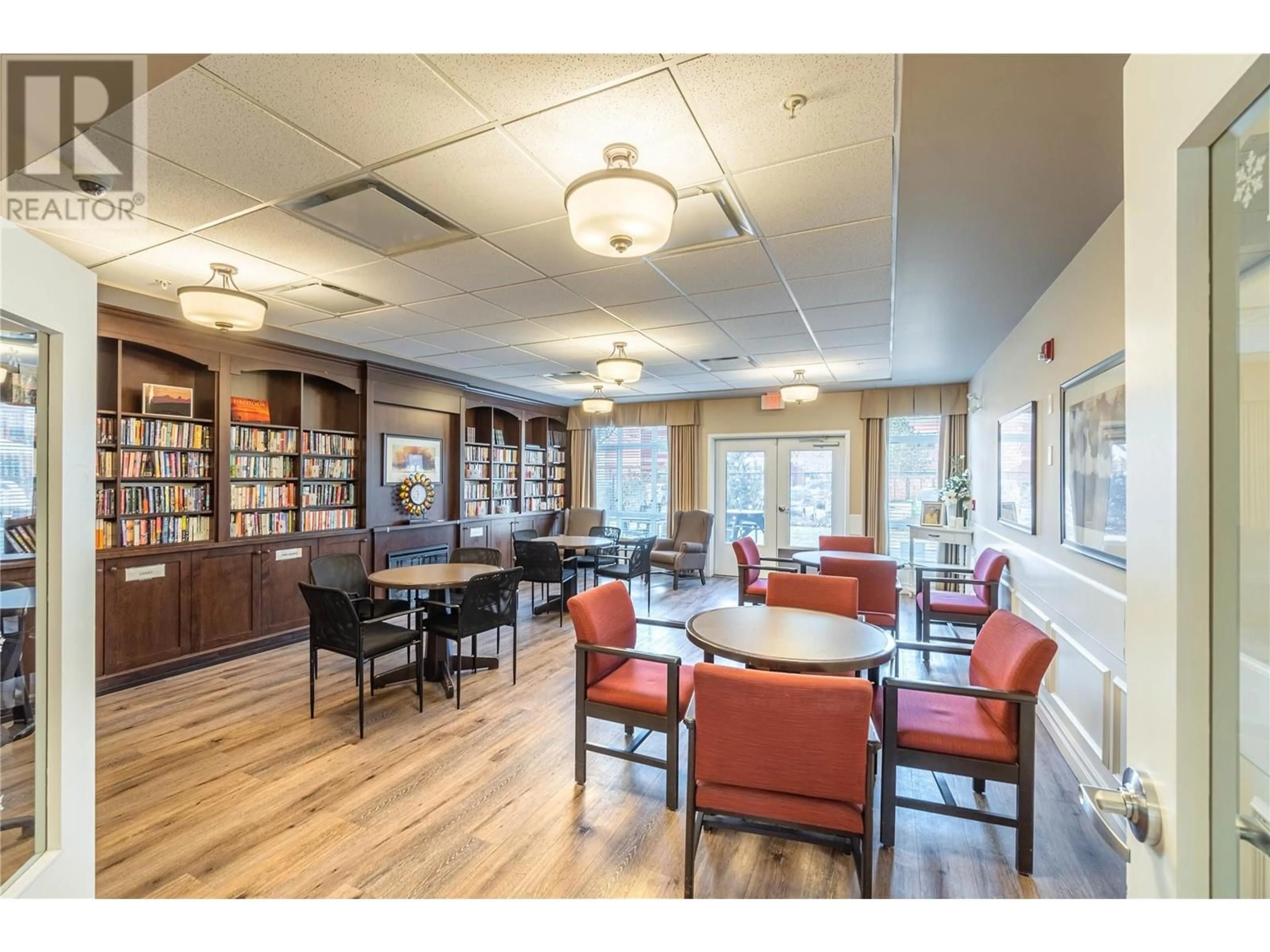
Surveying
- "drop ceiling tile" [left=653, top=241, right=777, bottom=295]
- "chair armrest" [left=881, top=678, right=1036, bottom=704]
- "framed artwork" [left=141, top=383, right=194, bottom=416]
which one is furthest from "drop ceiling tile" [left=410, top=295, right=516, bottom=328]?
"chair armrest" [left=881, top=678, right=1036, bottom=704]

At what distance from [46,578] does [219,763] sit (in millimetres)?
2318

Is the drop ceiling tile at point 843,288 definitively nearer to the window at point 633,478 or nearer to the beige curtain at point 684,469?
the beige curtain at point 684,469

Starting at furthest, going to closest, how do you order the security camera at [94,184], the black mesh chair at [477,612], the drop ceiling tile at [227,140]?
1. the black mesh chair at [477,612]
2. the security camera at [94,184]
3. the drop ceiling tile at [227,140]

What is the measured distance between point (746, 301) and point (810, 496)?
4.56 metres

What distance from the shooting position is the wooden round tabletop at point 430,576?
352 cm

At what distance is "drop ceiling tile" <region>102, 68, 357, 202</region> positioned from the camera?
1.71 metres

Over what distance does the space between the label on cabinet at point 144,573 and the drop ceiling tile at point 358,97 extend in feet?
11.5

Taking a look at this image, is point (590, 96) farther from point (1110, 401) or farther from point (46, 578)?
point (1110, 401)

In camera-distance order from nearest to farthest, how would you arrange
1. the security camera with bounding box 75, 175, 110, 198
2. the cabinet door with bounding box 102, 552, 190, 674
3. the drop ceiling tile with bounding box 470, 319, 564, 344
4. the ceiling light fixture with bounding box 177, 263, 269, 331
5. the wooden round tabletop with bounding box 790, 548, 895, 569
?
1. the security camera with bounding box 75, 175, 110, 198
2. the ceiling light fixture with bounding box 177, 263, 269, 331
3. the cabinet door with bounding box 102, 552, 190, 674
4. the wooden round tabletop with bounding box 790, 548, 895, 569
5. the drop ceiling tile with bounding box 470, 319, 564, 344

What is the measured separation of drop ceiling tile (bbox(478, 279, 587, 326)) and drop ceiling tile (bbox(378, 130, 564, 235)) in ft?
2.74

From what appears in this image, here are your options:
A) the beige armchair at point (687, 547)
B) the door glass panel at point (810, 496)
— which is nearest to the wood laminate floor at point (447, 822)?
the beige armchair at point (687, 547)

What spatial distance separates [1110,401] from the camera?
240 centimetres

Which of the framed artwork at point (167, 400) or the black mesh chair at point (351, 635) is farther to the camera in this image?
the framed artwork at point (167, 400)

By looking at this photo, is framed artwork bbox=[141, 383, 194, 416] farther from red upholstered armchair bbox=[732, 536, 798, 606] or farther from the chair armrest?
the chair armrest
